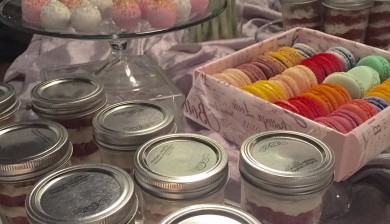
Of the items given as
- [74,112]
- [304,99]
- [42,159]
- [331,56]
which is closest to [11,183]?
[42,159]

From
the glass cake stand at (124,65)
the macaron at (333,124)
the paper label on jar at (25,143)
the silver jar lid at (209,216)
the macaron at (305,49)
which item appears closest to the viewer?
the silver jar lid at (209,216)

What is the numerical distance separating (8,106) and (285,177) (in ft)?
1.29

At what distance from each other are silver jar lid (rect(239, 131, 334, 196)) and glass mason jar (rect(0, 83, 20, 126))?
33 cm

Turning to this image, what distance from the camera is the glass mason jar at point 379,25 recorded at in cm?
95

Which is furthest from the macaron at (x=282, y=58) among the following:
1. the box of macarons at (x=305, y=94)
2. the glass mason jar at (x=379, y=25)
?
the glass mason jar at (x=379, y=25)

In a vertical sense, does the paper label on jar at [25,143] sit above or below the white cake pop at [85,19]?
below

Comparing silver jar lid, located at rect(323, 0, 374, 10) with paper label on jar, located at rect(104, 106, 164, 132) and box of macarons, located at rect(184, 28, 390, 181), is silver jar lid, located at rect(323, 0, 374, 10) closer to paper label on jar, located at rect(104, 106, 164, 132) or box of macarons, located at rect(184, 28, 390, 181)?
box of macarons, located at rect(184, 28, 390, 181)

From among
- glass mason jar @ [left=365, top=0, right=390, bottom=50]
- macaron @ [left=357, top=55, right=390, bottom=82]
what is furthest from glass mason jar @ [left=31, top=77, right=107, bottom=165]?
glass mason jar @ [left=365, top=0, right=390, bottom=50]

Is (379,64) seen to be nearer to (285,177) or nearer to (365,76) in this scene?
(365,76)

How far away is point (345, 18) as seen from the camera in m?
0.94

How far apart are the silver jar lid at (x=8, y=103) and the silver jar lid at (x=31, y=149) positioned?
0.07 metres

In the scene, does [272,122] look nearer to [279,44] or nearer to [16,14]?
[279,44]

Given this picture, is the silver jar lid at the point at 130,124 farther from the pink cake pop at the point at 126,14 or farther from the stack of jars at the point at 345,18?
the stack of jars at the point at 345,18

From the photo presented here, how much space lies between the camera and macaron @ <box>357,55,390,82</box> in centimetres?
81
